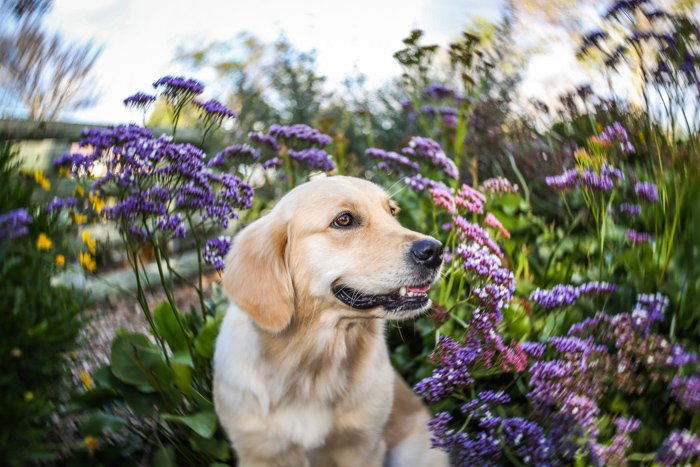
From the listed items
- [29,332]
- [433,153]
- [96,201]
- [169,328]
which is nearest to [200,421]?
[169,328]

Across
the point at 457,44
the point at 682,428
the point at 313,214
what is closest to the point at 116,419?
the point at 313,214

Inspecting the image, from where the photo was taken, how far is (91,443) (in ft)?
6.66

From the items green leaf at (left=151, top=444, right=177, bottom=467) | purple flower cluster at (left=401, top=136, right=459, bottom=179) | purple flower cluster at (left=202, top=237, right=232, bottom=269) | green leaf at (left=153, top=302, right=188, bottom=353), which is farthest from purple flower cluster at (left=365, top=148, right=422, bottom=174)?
green leaf at (left=151, top=444, right=177, bottom=467)

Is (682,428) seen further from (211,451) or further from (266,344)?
(211,451)

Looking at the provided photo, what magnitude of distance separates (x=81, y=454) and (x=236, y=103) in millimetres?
4610

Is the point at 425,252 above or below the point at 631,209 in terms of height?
below

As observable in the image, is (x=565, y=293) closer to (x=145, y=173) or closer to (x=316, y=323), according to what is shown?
(x=316, y=323)

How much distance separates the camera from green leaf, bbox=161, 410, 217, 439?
198cm

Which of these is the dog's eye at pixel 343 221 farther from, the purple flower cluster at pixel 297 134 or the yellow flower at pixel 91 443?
the yellow flower at pixel 91 443

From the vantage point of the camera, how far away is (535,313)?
2.60 m

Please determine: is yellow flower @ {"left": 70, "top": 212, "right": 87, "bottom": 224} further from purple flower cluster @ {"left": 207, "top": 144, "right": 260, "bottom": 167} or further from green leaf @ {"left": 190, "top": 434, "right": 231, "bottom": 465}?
green leaf @ {"left": 190, "top": 434, "right": 231, "bottom": 465}

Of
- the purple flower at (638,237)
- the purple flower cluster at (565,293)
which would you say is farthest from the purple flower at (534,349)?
the purple flower at (638,237)

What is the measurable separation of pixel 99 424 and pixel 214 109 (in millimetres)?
1253

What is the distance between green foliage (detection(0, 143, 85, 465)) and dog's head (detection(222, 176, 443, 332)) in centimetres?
54
